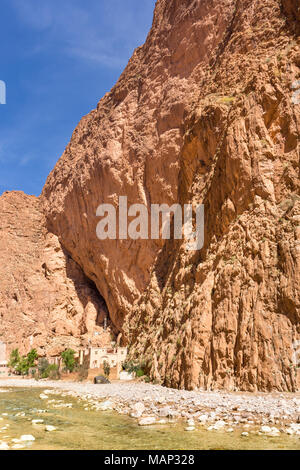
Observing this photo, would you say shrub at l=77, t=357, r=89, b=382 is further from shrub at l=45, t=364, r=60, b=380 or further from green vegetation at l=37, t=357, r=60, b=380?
green vegetation at l=37, t=357, r=60, b=380

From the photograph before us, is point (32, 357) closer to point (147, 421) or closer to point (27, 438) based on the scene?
point (147, 421)

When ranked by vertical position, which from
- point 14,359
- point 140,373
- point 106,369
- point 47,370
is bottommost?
point 47,370

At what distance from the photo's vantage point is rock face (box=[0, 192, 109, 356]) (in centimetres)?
5097

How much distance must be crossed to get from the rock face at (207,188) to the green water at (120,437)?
6.91m

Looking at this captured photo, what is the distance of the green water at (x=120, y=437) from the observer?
381 inches

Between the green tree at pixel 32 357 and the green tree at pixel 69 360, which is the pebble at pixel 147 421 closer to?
the green tree at pixel 69 360

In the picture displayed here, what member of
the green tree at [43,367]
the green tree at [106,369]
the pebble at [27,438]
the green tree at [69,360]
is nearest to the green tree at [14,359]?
the green tree at [43,367]

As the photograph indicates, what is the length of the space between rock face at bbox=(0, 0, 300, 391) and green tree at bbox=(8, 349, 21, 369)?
12.1 meters

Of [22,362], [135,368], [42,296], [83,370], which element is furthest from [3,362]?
[135,368]

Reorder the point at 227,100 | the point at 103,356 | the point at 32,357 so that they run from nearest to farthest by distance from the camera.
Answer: the point at 227,100
the point at 103,356
the point at 32,357

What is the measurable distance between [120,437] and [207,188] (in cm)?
2016

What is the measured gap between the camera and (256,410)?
42.6ft

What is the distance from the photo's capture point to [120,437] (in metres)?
11.1
